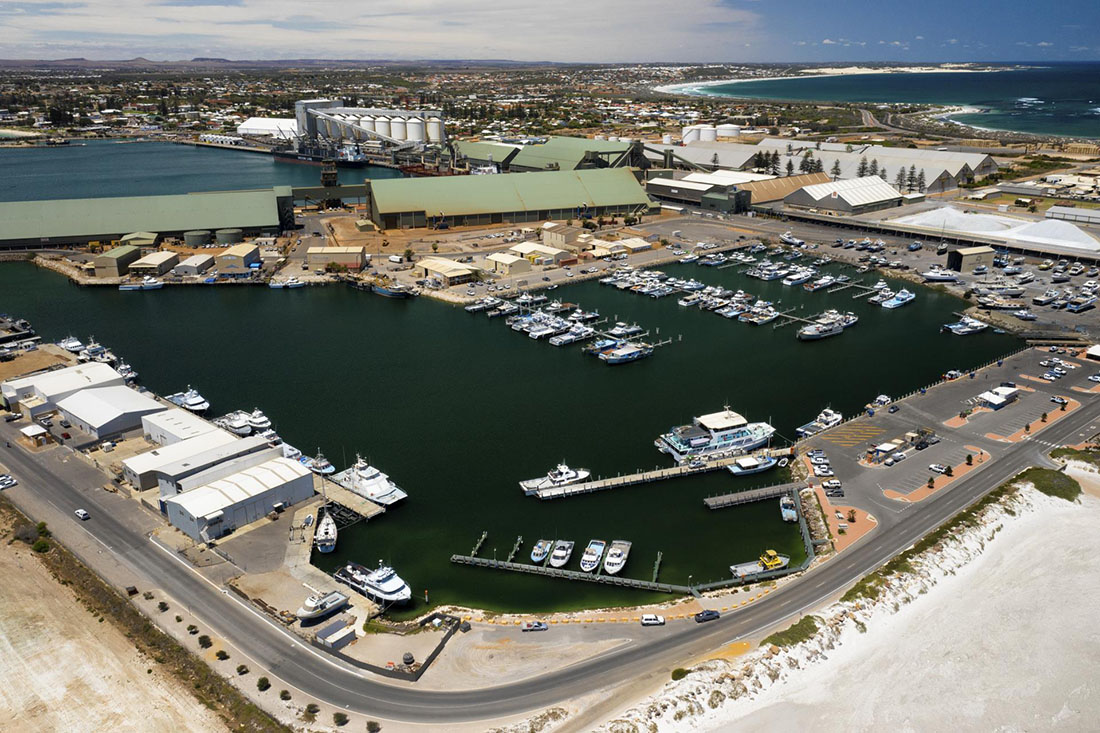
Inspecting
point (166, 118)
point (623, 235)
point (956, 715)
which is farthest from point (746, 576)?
point (166, 118)

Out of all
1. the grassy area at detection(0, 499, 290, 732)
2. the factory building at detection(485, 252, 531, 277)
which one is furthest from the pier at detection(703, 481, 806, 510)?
the factory building at detection(485, 252, 531, 277)

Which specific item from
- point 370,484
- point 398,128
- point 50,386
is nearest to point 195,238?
point 50,386

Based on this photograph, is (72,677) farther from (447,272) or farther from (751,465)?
(447,272)

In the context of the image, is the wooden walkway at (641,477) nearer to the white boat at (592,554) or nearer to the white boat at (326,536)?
the white boat at (592,554)

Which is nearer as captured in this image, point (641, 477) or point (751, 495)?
point (751, 495)

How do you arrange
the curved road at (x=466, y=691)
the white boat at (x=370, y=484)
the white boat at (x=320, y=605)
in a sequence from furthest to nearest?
1. the white boat at (x=370, y=484)
2. the white boat at (x=320, y=605)
3. the curved road at (x=466, y=691)

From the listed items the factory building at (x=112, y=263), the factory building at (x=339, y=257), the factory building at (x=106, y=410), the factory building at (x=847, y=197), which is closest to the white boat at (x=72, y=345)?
the factory building at (x=106, y=410)

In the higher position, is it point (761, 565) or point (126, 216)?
point (126, 216)
